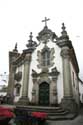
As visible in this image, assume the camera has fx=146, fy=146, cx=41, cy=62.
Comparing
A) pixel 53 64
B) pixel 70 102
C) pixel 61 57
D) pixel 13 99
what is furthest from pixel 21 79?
pixel 70 102

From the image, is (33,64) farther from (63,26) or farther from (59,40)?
A: (63,26)

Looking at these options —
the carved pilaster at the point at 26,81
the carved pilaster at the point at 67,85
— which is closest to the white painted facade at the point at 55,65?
the carved pilaster at the point at 26,81

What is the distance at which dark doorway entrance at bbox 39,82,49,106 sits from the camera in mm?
18484

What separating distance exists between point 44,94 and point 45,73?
8.96 ft

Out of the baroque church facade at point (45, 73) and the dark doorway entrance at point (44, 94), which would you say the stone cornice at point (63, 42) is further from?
the dark doorway entrance at point (44, 94)

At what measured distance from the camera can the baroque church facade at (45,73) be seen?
17656 mm

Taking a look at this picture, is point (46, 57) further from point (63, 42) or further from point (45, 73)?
point (63, 42)

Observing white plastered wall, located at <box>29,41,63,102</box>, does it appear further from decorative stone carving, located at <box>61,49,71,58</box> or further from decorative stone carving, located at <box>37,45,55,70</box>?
decorative stone carving, located at <box>61,49,71,58</box>

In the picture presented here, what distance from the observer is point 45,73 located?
1941cm

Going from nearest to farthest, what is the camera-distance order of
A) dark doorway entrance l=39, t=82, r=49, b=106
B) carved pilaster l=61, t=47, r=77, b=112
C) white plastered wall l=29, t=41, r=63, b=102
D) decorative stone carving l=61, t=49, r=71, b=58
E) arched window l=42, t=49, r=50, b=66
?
carved pilaster l=61, t=47, r=77, b=112, white plastered wall l=29, t=41, r=63, b=102, dark doorway entrance l=39, t=82, r=49, b=106, decorative stone carving l=61, t=49, r=71, b=58, arched window l=42, t=49, r=50, b=66

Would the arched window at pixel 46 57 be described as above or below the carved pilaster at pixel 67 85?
above

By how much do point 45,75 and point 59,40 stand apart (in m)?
5.20

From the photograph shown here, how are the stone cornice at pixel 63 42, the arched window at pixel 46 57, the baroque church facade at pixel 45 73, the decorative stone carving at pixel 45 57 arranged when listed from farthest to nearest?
the arched window at pixel 46 57, the decorative stone carving at pixel 45 57, the stone cornice at pixel 63 42, the baroque church facade at pixel 45 73

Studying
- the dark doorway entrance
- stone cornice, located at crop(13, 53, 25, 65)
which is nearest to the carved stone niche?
stone cornice, located at crop(13, 53, 25, 65)
